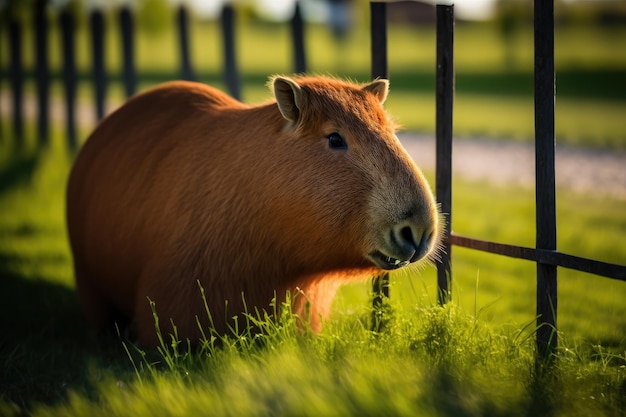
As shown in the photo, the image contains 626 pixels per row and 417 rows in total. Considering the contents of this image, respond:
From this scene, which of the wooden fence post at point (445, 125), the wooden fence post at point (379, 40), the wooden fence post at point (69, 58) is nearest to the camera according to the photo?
the wooden fence post at point (445, 125)

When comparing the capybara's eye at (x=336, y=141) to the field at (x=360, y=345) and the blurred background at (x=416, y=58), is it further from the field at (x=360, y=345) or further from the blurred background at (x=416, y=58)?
the blurred background at (x=416, y=58)

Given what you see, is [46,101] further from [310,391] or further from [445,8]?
[310,391]

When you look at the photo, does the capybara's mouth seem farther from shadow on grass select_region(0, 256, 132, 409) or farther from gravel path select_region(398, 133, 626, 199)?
gravel path select_region(398, 133, 626, 199)

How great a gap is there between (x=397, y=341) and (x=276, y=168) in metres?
1.22

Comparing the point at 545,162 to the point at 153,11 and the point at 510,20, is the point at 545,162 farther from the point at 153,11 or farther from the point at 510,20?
the point at 510,20

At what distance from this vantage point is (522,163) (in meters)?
16.4

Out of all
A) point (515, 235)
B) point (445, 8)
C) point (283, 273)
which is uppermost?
point (445, 8)

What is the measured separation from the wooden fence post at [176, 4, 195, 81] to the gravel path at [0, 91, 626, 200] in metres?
4.51

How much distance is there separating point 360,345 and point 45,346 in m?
2.50

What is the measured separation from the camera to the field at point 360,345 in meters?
3.41

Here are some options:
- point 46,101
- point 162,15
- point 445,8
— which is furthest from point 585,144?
point 162,15

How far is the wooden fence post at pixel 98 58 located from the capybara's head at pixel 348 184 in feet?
31.5

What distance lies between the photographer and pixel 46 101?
15.2m

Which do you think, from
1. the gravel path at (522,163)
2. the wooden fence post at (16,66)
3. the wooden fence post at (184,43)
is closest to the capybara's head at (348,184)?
the wooden fence post at (184,43)
